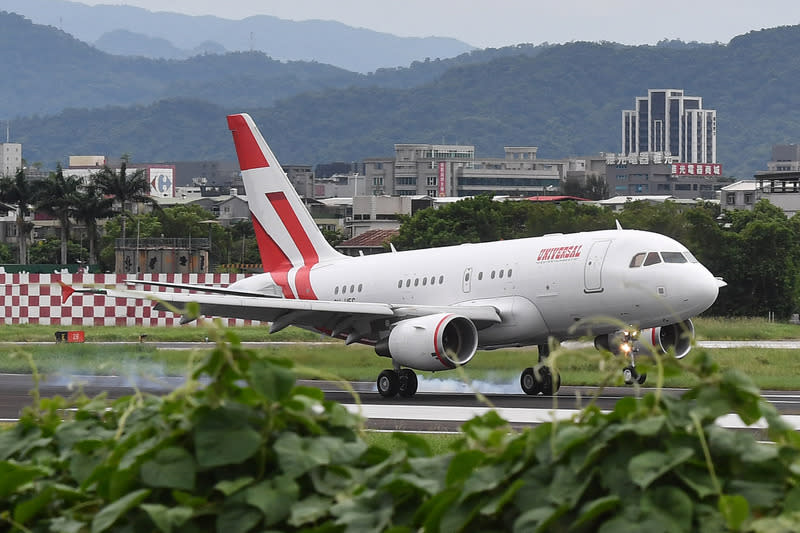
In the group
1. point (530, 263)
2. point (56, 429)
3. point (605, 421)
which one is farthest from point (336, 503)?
point (530, 263)

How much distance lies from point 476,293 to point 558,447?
20.9 meters

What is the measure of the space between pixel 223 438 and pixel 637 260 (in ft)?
62.7

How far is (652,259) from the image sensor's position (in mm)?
22297

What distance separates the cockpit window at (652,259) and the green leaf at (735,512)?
62.9ft

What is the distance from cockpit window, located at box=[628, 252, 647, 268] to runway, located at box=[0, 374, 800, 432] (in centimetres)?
223

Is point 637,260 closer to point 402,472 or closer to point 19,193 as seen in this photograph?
point 402,472

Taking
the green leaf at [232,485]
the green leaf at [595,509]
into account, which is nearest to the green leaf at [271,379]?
the green leaf at [232,485]

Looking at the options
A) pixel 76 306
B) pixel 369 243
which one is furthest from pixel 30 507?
pixel 369 243

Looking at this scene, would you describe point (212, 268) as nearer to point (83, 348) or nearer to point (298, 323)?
point (83, 348)

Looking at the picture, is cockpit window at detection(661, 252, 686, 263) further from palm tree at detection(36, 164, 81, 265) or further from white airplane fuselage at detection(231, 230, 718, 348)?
palm tree at detection(36, 164, 81, 265)

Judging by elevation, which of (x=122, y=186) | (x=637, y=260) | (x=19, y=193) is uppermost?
(x=122, y=186)

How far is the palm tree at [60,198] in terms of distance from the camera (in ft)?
368

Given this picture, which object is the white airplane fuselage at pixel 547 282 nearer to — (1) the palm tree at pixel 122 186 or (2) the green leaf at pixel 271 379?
(2) the green leaf at pixel 271 379

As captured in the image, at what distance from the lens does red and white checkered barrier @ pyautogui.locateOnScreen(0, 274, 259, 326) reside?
51281mm
